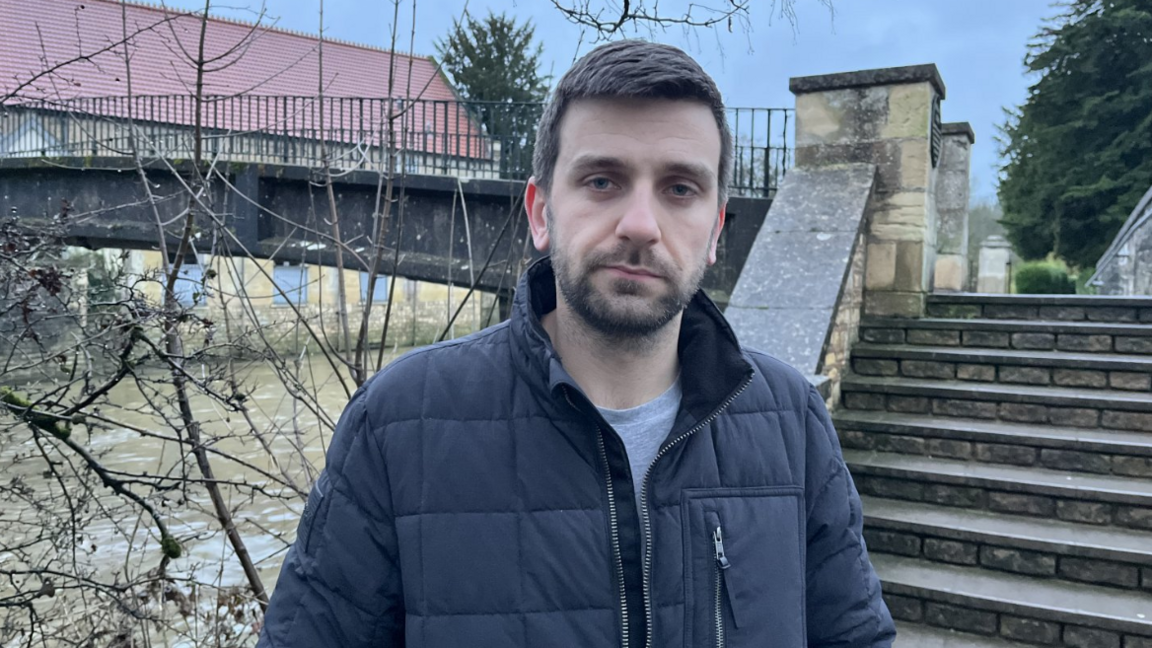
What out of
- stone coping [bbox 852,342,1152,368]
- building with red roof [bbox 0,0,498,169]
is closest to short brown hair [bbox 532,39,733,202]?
building with red roof [bbox 0,0,498,169]

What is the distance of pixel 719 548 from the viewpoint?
1.42 m

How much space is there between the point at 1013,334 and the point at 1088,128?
1963cm

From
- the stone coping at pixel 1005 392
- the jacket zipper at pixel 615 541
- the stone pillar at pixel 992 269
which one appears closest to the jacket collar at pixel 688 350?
the jacket zipper at pixel 615 541

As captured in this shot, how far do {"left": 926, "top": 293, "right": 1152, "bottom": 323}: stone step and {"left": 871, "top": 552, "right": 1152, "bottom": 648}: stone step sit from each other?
97.2 inches

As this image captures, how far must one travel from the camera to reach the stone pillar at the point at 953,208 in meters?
8.52

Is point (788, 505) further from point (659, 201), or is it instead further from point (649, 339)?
point (659, 201)

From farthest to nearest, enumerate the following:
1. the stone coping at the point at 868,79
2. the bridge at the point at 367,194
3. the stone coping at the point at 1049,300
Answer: the bridge at the point at 367,194
the stone coping at the point at 868,79
the stone coping at the point at 1049,300

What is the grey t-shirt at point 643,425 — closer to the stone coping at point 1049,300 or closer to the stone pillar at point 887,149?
the stone pillar at point 887,149

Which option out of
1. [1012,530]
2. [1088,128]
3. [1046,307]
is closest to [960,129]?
[1046,307]

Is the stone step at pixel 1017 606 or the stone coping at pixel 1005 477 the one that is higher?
the stone coping at pixel 1005 477

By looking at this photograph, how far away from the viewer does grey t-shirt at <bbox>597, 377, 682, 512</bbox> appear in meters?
1.52

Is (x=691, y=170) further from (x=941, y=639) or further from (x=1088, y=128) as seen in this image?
(x=1088, y=128)

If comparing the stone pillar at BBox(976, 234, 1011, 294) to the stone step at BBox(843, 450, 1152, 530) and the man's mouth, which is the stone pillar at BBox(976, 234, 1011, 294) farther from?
the man's mouth

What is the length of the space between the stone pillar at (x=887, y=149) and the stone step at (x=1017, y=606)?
93.6 inches
